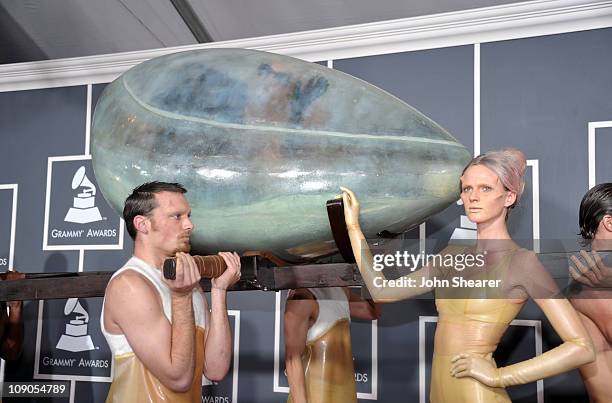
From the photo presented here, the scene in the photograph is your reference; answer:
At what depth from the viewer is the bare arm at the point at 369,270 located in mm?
1038

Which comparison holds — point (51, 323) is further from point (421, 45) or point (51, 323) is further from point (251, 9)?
point (421, 45)

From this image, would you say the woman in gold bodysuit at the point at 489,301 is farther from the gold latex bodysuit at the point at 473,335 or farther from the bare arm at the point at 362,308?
the bare arm at the point at 362,308

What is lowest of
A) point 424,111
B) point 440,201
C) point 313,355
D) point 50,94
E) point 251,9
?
point 313,355

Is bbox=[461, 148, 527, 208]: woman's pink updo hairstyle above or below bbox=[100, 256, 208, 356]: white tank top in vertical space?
above

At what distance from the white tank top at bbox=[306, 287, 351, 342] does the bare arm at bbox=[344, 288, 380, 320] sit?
0.23ft

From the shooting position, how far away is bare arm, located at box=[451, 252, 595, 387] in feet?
3.41

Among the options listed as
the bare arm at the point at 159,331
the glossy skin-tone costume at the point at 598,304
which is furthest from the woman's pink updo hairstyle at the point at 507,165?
the bare arm at the point at 159,331

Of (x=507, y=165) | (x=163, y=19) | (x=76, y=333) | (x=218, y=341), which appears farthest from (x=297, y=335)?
(x=163, y=19)

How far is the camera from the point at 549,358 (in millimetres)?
1045

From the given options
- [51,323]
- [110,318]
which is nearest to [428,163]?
[110,318]

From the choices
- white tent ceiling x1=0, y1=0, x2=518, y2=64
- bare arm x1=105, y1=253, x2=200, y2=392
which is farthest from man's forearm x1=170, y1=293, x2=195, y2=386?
white tent ceiling x1=0, y1=0, x2=518, y2=64

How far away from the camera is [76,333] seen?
195cm

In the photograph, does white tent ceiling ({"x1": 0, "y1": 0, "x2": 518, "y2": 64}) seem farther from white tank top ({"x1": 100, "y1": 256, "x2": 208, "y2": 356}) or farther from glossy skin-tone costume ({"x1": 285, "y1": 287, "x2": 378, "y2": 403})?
white tank top ({"x1": 100, "y1": 256, "x2": 208, "y2": 356})

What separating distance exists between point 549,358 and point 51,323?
4.96 feet
